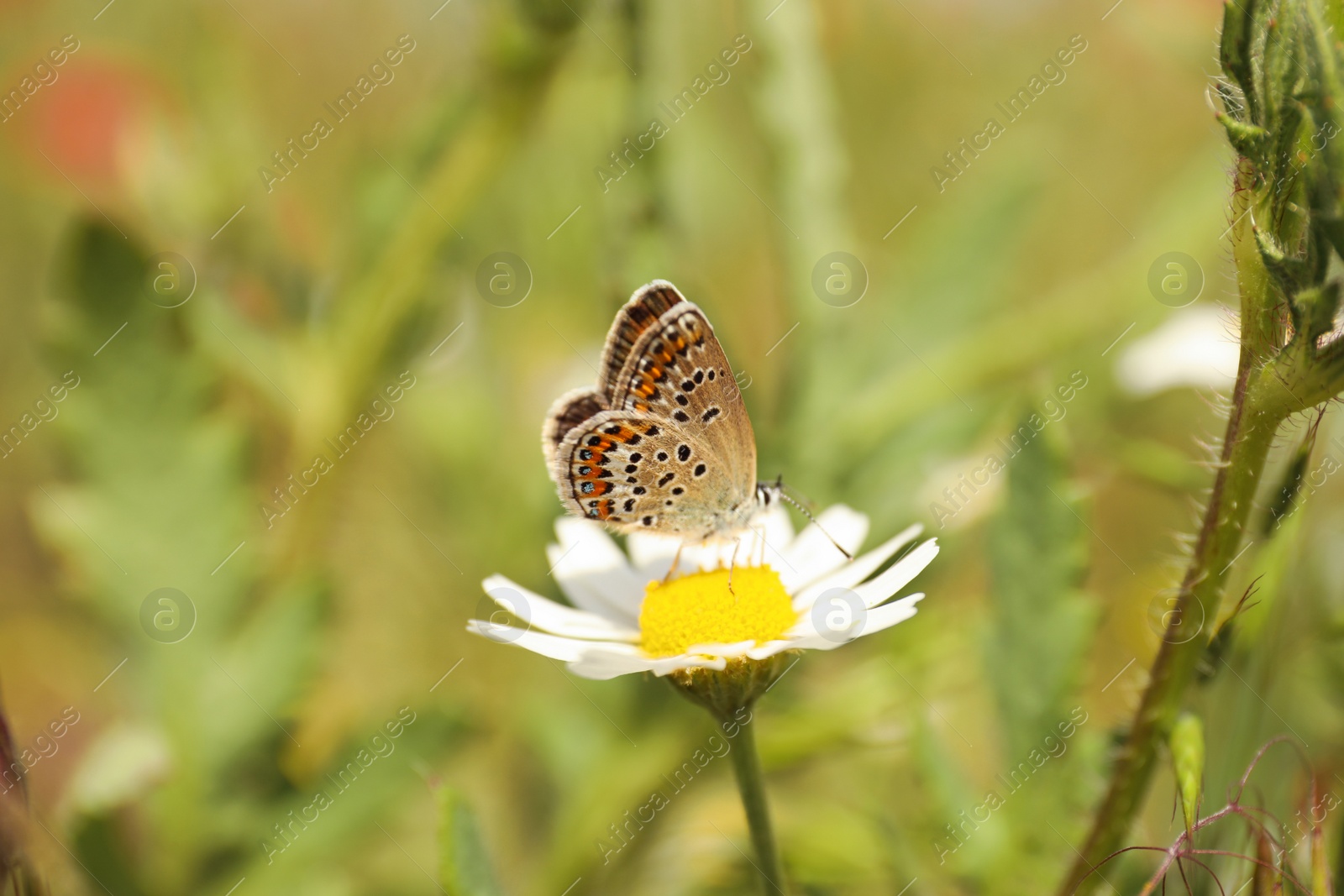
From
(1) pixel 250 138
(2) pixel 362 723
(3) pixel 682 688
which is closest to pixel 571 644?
A: (3) pixel 682 688

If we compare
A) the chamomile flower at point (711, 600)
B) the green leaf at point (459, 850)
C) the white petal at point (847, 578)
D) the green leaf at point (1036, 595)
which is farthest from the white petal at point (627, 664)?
the green leaf at point (1036, 595)

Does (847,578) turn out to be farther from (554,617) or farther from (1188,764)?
(1188,764)

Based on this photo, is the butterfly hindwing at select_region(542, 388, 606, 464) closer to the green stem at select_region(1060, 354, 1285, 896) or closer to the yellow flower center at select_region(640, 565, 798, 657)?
the yellow flower center at select_region(640, 565, 798, 657)

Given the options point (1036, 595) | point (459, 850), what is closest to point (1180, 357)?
point (1036, 595)

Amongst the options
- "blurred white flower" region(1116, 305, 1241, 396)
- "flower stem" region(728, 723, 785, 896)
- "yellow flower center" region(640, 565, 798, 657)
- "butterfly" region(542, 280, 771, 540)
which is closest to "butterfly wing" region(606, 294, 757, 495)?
"butterfly" region(542, 280, 771, 540)

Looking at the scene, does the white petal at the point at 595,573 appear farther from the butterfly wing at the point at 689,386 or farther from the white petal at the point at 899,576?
the white petal at the point at 899,576
